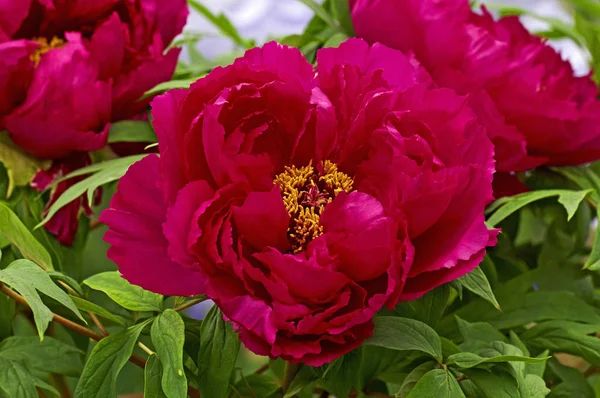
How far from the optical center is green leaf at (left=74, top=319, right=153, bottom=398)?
302mm

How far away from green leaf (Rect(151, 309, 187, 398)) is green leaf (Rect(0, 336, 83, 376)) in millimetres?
70

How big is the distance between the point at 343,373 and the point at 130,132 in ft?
0.56

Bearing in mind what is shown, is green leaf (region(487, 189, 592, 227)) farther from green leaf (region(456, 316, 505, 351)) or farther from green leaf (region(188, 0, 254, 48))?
green leaf (region(188, 0, 254, 48))

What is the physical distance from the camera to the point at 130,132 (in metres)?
0.41

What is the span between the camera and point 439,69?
1.27 ft

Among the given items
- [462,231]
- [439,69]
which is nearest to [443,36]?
[439,69]

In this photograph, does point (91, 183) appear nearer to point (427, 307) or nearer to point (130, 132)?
point (130, 132)

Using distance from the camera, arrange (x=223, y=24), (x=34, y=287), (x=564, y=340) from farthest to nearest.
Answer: (x=223, y=24)
(x=564, y=340)
(x=34, y=287)

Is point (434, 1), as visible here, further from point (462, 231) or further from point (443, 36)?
point (462, 231)

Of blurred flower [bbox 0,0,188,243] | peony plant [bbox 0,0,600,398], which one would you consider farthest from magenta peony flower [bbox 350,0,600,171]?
blurred flower [bbox 0,0,188,243]

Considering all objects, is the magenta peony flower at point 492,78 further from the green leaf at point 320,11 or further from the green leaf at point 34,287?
the green leaf at point 34,287

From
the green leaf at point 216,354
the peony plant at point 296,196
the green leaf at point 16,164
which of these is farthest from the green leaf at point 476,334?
the green leaf at point 16,164

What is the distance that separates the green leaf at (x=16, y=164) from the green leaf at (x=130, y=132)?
38mm

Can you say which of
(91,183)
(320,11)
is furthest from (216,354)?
(320,11)
